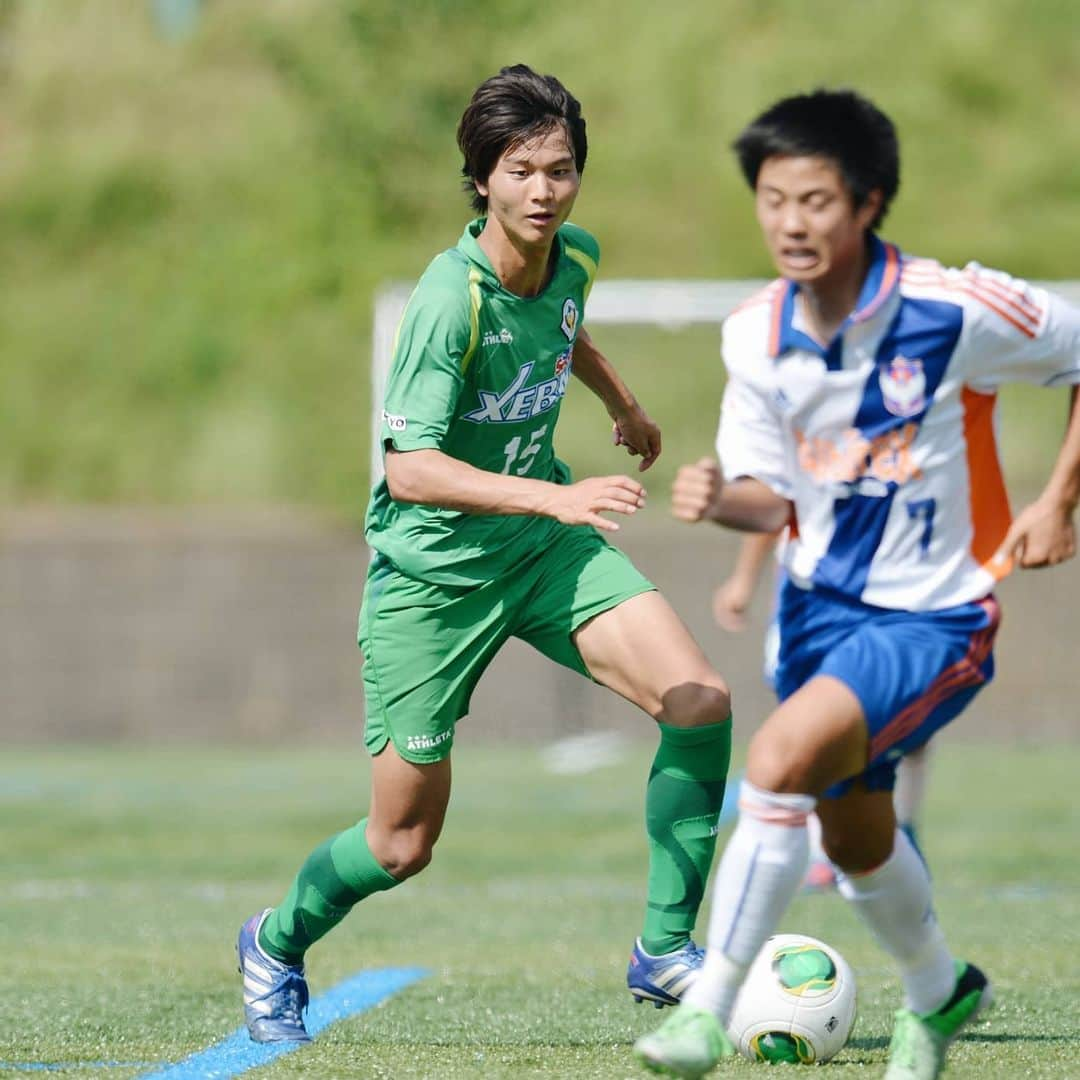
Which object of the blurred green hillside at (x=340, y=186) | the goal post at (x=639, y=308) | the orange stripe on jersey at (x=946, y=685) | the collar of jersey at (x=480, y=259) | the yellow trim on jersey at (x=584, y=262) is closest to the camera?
the orange stripe on jersey at (x=946, y=685)

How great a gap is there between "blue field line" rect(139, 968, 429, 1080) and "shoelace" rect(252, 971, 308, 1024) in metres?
0.09

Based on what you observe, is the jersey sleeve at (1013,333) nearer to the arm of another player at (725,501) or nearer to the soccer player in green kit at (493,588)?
the arm of another player at (725,501)

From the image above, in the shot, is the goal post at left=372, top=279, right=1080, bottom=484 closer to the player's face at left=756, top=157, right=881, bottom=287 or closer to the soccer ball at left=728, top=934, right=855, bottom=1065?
the soccer ball at left=728, top=934, right=855, bottom=1065

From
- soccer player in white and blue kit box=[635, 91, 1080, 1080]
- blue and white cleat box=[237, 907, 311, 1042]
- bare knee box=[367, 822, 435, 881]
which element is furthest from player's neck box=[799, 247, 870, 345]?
blue and white cleat box=[237, 907, 311, 1042]

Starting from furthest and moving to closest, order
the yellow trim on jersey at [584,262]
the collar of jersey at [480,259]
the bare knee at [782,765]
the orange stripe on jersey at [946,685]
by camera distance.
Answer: the yellow trim on jersey at [584,262] < the collar of jersey at [480,259] < the orange stripe on jersey at [946,685] < the bare knee at [782,765]

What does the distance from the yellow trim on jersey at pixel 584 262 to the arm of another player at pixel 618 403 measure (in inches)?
7.0

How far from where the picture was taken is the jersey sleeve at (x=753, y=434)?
3.74 metres

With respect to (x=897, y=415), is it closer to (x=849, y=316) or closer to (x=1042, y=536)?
(x=849, y=316)

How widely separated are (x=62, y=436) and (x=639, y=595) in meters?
13.5

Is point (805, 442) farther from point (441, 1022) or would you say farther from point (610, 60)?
point (610, 60)

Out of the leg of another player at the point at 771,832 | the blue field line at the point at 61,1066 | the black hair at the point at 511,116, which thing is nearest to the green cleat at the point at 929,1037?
the leg of another player at the point at 771,832

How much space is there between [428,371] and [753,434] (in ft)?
3.03

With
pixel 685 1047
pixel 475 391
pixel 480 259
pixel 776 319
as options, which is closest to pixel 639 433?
pixel 475 391

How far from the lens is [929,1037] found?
12.2 ft
